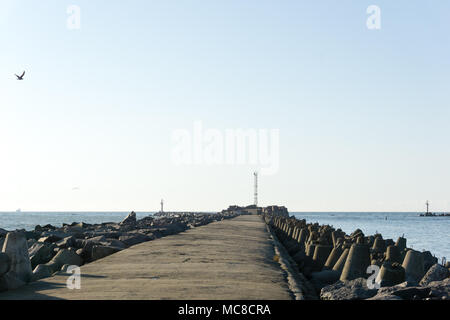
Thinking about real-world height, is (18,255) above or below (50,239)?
above

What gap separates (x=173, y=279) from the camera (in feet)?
21.8

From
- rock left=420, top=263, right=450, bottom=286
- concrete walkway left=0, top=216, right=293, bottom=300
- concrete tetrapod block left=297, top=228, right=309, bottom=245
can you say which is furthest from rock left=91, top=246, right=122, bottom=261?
concrete tetrapod block left=297, top=228, right=309, bottom=245

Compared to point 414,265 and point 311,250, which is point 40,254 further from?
point 414,265

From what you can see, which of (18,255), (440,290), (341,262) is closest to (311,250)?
(341,262)

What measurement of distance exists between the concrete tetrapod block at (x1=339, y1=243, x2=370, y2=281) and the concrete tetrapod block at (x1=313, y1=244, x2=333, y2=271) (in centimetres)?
235

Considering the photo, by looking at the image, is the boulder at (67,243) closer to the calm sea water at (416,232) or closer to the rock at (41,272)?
the rock at (41,272)

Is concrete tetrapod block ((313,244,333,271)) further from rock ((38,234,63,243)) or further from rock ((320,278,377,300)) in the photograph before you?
rock ((38,234,63,243))

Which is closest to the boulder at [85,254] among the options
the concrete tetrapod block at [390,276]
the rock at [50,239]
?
the rock at [50,239]

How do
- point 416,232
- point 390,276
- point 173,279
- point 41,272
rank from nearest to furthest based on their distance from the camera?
point 173,279 → point 390,276 → point 41,272 → point 416,232

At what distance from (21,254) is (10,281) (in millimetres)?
653

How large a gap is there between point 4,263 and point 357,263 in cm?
493

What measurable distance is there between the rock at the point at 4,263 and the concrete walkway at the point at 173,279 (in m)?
0.26

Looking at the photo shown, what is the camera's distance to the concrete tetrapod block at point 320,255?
11.1 m

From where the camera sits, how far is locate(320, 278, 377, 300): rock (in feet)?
20.0
